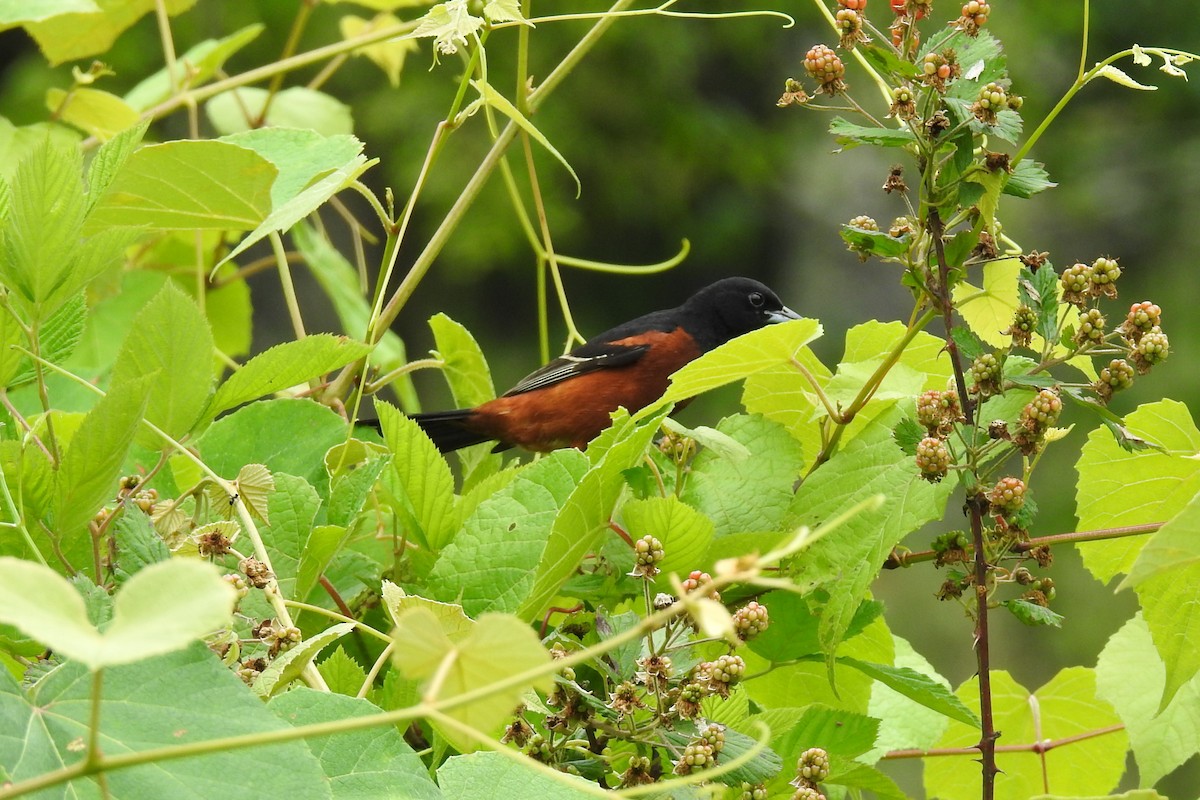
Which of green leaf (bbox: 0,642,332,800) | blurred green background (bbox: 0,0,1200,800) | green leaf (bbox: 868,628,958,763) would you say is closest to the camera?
green leaf (bbox: 0,642,332,800)

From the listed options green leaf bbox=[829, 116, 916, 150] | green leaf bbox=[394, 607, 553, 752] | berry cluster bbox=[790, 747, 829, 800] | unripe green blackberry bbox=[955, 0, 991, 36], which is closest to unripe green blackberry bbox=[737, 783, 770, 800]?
berry cluster bbox=[790, 747, 829, 800]

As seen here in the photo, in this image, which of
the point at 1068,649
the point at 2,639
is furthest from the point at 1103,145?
the point at 2,639

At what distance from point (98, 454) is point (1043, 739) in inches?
35.1

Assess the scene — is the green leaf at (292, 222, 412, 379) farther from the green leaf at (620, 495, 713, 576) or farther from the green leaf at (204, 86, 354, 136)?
the green leaf at (620, 495, 713, 576)

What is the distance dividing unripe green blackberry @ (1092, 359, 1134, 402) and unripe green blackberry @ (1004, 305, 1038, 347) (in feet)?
0.20

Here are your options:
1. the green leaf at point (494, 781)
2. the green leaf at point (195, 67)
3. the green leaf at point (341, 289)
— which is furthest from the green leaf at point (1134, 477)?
the green leaf at point (195, 67)

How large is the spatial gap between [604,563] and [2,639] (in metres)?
0.42

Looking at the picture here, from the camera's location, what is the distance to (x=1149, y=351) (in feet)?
2.85

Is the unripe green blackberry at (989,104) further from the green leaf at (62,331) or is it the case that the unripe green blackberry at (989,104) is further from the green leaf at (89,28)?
the green leaf at (89,28)

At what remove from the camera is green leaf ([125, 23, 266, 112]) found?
1631 millimetres

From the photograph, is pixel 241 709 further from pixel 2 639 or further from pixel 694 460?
pixel 694 460

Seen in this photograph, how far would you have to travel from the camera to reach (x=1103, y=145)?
974cm

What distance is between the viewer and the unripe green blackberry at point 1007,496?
850 millimetres

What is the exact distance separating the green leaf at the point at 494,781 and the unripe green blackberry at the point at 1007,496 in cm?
34
